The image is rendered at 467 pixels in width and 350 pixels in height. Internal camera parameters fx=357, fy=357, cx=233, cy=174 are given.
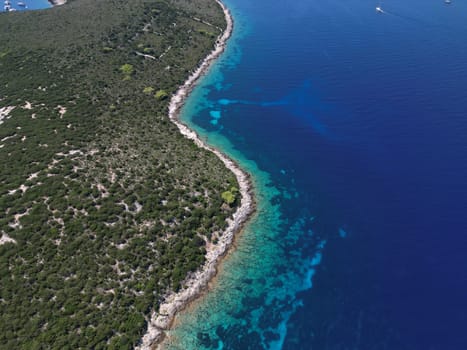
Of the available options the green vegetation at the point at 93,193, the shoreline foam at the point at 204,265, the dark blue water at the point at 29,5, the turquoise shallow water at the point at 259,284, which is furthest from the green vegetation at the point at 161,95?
the dark blue water at the point at 29,5

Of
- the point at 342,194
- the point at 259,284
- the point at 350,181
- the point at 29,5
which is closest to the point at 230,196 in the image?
the point at 259,284

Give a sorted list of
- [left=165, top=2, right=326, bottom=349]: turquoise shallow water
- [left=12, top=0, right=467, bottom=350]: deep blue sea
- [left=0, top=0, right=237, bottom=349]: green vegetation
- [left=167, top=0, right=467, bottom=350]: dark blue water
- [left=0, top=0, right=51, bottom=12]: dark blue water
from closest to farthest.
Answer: [left=0, top=0, right=237, bottom=349]: green vegetation
[left=165, top=2, right=326, bottom=349]: turquoise shallow water
[left=12, top=0, right=467, bottom=350]: deep blue sea
[left=167, top=0, right=467, bottom=350]: dark blue water
[left=0, top=0, right=51, bottom=12]: dark blue water

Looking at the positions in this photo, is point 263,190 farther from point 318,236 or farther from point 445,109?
point 445,109

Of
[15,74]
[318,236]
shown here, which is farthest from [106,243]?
[15,74]

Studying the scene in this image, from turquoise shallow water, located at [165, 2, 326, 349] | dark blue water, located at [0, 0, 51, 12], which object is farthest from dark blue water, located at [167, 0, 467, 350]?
dark blue water, located at [0, 0, 51, 12]

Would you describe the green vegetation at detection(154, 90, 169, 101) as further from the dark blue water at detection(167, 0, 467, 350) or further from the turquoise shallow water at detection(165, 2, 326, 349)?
the turquoise shallow water at detection(165, 2, 326, 349)

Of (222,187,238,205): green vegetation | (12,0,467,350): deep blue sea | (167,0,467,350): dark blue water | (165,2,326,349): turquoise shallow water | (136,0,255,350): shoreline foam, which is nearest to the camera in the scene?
(136,0,255,350): shoreline foam
